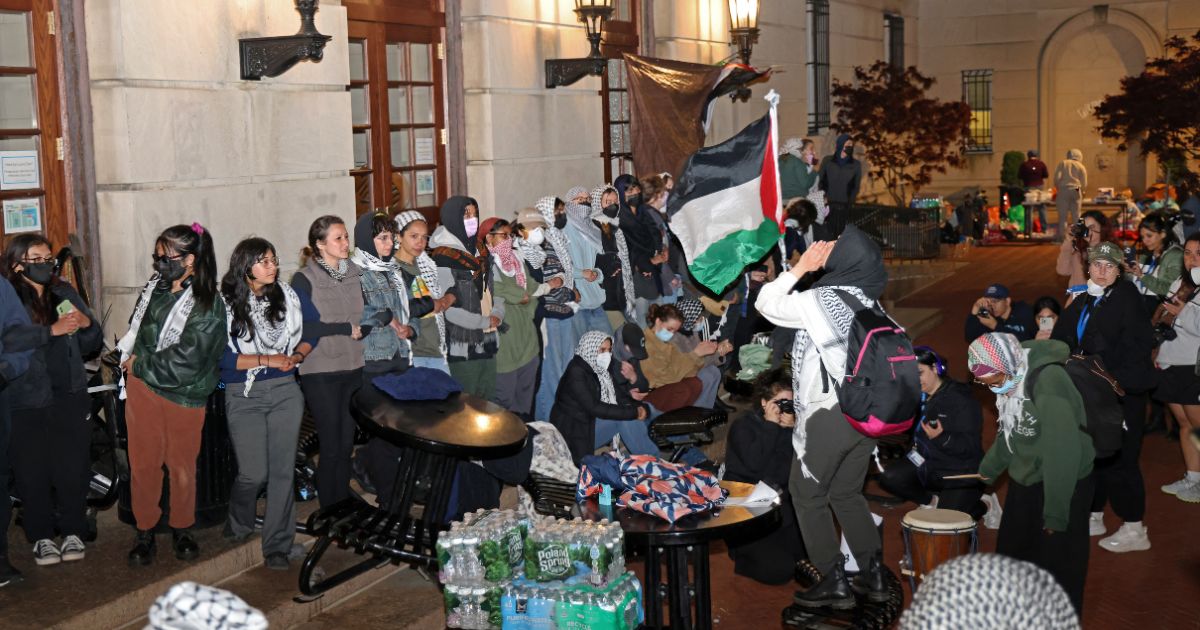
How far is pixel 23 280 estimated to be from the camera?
7.45 m

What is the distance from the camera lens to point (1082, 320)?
32.7 feet

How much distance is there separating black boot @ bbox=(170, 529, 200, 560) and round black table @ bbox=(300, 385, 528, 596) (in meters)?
0.63

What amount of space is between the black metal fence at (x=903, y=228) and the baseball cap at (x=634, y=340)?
12359 millimetres

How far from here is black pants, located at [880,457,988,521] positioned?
8.57 meters

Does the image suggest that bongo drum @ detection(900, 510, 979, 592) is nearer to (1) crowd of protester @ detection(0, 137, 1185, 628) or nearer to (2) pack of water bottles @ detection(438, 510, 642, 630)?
(1) crowd of protester @ detection(0, 137, 1185, 628)

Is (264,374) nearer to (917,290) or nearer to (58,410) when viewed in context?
(58,410)

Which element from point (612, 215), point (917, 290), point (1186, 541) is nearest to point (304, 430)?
point (612, 215)

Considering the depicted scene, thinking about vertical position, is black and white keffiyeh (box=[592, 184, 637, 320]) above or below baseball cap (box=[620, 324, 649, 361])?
above

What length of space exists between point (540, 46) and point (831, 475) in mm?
7634

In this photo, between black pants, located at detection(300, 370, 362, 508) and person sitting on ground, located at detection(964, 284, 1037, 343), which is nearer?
black pants, located at detection(300, 370, 362, 508)

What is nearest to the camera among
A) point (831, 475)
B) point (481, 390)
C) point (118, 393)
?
point (831, 475)

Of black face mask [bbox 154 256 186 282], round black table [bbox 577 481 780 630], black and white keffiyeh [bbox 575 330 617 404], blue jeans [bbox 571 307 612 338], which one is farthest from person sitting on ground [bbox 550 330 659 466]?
black face mask [bbox 154 256 186 282]

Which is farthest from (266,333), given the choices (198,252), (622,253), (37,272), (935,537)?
(622,253)

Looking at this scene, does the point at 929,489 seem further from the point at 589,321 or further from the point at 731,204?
the point at 589,321
